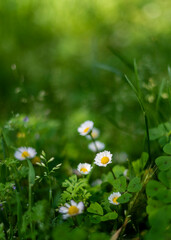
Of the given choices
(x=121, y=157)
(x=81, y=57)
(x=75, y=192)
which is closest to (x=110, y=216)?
(x=75, y=192)

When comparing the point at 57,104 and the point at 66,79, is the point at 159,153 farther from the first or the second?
the point at 66,79

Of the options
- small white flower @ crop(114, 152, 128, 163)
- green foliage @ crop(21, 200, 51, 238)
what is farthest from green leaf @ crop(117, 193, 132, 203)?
small white flower @ crop(114, 152, 128, 163)

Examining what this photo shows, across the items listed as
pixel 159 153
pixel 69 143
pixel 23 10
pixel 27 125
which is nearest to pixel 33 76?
pixel 23 10

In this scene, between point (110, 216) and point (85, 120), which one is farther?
point (85, 120)

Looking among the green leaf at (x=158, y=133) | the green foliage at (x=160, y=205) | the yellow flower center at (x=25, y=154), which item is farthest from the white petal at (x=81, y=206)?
the green leaf at (x=158, y=133)

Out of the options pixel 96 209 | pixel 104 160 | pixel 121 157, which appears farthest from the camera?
pixel 121 157

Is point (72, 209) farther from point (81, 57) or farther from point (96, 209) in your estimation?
point (81, 57)

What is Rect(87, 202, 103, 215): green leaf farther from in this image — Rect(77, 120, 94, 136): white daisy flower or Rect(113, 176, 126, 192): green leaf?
Rect(77, 120, 94, 136): white daisy flower
